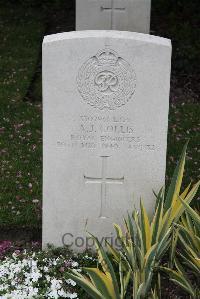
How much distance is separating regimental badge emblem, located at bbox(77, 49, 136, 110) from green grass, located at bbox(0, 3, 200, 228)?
1.47 m

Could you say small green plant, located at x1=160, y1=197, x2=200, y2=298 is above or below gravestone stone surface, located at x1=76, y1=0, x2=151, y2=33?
below

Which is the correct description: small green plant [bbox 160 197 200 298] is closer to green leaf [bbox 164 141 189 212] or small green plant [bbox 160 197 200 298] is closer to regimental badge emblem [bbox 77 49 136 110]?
green leaf [bbox 164 141 189 212]

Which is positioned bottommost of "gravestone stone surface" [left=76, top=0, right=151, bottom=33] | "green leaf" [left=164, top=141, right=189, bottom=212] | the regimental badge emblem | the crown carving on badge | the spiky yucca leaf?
the spiky yucca leaf

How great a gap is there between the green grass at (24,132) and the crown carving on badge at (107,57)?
67.7 inches

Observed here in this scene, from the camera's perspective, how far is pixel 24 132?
7.01 meters

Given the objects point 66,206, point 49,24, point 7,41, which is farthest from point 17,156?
point 49,24

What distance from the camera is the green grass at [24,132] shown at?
5.59 meters

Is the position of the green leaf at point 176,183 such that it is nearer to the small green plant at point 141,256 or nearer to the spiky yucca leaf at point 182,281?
the small green plant at point 141,256

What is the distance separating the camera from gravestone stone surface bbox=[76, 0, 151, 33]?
27.2 ft

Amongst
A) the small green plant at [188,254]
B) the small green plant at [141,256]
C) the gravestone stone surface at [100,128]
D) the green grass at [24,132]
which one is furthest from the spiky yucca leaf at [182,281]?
the green grass at [24,132]

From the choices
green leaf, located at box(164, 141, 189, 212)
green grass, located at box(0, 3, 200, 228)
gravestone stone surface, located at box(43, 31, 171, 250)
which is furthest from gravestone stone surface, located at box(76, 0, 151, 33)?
green leaf, located at box(164, 141, 189, 212)

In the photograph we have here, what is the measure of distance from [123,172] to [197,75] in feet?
16.2

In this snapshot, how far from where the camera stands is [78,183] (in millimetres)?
4594

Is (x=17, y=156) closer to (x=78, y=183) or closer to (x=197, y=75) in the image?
(x=78, y=183)
